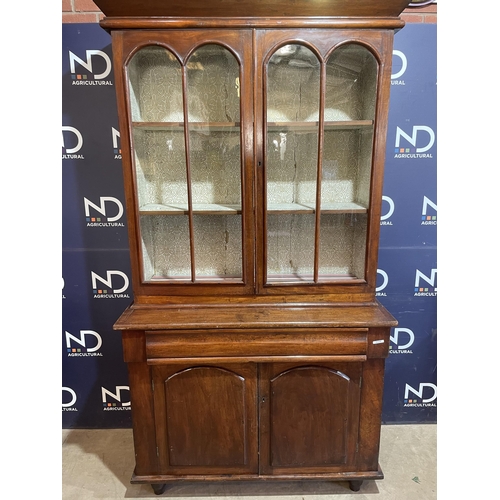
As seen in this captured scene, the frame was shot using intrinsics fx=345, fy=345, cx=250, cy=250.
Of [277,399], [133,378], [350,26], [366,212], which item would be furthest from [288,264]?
[350,26]

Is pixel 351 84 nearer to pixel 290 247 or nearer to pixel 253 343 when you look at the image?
pixel 290 247

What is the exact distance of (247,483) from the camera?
163 cm

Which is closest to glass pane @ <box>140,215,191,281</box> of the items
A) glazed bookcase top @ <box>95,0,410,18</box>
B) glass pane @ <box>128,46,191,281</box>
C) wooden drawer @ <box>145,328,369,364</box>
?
glass pane @ <box>128,46,191,281</box>

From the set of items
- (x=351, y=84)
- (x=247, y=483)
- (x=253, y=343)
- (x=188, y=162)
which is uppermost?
(x=351, y=84)

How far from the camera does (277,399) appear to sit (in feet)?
4.72

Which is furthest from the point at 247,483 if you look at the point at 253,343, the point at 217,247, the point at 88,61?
the point at 88,61

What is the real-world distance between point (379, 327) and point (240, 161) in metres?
0.86

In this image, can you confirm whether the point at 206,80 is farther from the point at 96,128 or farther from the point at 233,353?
the point at 233,353

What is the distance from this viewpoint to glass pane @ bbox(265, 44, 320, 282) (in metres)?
1.36

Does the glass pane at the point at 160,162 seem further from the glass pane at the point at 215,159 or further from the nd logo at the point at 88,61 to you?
the nd logo at the point at 88,61

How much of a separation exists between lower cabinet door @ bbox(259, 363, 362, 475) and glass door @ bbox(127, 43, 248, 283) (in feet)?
1.55

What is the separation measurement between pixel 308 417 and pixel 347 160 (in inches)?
43.7

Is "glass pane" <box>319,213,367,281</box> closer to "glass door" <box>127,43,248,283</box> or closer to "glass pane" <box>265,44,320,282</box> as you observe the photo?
"glass pane" <box>265,44,320,282</box>

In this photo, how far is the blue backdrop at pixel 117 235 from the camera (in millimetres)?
1692
